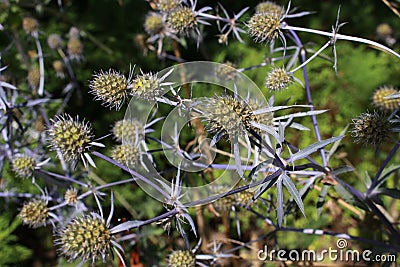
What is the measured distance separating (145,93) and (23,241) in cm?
147

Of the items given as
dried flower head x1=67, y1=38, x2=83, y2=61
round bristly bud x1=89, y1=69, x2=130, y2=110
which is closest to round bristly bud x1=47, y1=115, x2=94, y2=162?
round bristly bud x1=89, y1=69, x2=130, y2=110

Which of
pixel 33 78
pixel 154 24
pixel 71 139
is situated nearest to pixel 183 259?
pixel 71 139

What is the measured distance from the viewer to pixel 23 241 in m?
2.02

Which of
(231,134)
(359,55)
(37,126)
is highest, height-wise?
(359,55)

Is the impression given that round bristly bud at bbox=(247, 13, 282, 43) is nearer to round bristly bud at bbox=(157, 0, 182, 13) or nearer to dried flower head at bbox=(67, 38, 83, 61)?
round bristly bud at bbox=(157, 0, 182, 13)

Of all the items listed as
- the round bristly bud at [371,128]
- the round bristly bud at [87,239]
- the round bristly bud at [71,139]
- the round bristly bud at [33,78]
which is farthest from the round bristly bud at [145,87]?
the round bristly bud at [33,78]

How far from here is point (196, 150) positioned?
123 cm

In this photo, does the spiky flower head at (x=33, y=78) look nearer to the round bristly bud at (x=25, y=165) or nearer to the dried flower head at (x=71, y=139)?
the round bristly bud at (x=25, y=165)

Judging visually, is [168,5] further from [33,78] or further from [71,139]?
[33,78]

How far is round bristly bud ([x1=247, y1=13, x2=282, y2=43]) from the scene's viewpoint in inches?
40.4

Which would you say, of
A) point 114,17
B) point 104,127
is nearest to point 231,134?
point 104,127

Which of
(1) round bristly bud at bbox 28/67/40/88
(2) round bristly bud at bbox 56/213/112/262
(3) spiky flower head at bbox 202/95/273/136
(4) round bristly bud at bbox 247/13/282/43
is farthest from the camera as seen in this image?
(1) round bristly bud at bbox 28/67/40/88

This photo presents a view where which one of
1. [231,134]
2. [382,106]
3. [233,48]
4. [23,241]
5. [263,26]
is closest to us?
[231,134]

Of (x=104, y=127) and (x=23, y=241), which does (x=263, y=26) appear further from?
(x=23, y=241)
